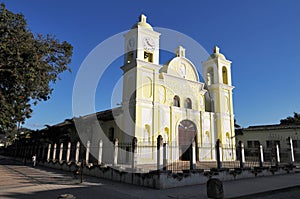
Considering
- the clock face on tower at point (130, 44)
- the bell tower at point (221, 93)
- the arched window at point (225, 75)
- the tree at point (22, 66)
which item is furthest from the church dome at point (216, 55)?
the tree at point (22, 66)

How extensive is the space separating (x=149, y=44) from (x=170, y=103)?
5.47 m

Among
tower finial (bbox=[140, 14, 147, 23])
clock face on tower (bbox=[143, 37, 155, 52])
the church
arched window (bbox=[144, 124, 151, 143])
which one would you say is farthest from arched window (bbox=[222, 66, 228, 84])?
arched window (bbox=[144, 124, 151, 143])

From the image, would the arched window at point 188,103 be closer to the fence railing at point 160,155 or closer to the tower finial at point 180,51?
the fence railing at point 160,155

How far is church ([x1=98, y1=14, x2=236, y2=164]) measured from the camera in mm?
18438

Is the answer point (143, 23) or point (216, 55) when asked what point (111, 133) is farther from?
point (216, 55)

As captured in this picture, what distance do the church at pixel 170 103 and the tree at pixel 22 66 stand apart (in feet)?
21.4

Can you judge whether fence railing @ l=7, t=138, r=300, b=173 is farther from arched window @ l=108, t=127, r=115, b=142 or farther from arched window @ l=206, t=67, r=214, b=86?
arched window @ l=206, t=67, r=214, b=86

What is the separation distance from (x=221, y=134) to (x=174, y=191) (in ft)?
49.7

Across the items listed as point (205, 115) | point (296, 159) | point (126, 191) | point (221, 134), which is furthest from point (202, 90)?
point (126, 191)

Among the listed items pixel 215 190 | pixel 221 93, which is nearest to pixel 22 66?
pixel 215 190

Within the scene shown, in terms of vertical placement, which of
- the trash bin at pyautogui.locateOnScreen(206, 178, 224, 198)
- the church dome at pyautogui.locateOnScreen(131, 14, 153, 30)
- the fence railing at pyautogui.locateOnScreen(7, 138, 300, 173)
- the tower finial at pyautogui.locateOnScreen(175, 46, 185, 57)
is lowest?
the trash bin at pyautogui.locateOnScreen(206, 178, 224, 198)

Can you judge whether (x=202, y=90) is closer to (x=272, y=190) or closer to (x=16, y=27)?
(x=272, y=190)

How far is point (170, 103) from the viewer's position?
2086 cm

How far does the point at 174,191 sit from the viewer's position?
29.7 feet
